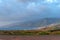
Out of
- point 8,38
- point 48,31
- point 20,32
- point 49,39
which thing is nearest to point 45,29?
point 48,31

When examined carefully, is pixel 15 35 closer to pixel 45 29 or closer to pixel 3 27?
pixel 3 27

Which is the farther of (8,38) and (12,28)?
(12,28)

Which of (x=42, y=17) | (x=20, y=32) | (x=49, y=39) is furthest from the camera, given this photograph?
(x=42, y=17)

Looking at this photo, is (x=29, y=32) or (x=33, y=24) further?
(x=33, y=24)

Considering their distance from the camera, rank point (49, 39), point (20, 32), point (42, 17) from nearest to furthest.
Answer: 1. point (49, 39)
2. point (20, 32)
3. point (42, 17)

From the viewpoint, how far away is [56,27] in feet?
6.21

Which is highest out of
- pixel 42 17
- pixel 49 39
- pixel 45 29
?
pixel 42 17

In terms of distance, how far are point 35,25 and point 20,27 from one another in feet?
0.59

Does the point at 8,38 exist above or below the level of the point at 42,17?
below

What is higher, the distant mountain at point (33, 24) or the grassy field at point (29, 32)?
the distant mountain at point (33, 24)

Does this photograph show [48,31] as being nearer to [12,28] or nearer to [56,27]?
[56,27]

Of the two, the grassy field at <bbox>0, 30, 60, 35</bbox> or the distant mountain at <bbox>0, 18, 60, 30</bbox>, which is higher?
the distant mountain at <bbox>0, 18, 60, 30</bbox>

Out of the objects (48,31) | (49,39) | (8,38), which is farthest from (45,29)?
(8,38)

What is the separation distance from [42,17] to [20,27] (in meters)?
0.29
